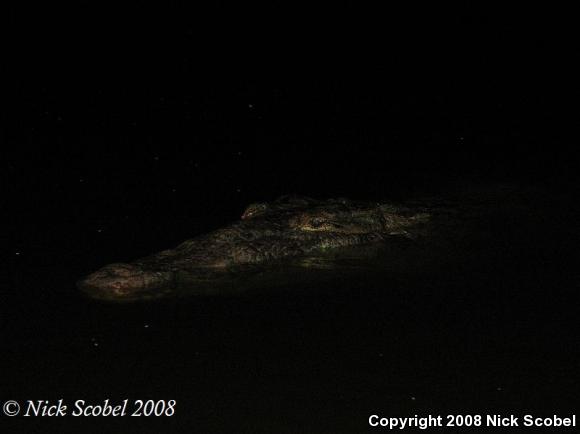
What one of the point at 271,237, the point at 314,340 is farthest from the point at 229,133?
the point at 314,340

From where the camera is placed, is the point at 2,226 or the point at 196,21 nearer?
the point at 2,226

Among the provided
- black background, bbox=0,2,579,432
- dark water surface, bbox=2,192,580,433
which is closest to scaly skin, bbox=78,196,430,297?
dark water surface, bbox=2,192,580,433

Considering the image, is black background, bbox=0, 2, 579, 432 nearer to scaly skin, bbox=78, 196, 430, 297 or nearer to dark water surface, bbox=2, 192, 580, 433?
dark water surface, bbox=2, 192, 580, 433

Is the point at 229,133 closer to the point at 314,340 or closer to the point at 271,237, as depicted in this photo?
the point at 271,237

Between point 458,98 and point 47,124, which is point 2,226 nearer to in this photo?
point 47,124

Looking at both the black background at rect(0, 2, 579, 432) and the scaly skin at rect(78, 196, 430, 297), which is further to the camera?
the scaly skin at rect(78, 196, 430, 297)

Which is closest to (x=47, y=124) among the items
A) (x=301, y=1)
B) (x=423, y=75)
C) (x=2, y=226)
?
(x=2, y=226)
